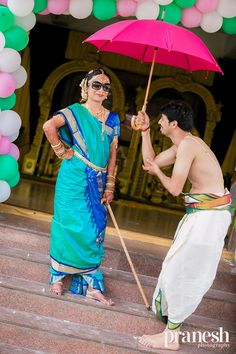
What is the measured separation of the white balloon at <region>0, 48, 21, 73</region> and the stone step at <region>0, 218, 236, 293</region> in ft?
4.19

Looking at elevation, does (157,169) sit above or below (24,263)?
above

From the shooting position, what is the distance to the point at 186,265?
3420 millimetres

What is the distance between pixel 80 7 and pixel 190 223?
220 cm

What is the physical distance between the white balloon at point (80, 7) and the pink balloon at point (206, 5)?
92 centimetres

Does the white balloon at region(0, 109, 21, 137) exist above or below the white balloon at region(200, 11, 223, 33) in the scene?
below

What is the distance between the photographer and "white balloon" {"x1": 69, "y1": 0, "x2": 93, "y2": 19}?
452 centimetres

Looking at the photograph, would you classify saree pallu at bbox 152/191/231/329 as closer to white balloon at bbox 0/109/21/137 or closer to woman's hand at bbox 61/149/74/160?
woman's hand at bbox 61/149/74/160

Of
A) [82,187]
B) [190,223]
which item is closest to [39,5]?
[82,187]

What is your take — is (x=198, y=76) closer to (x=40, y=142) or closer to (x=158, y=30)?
(x=40, y=142)

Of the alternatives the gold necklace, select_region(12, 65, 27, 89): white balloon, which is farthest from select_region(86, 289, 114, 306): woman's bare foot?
select_region(12, 65, 27, 89): white balloon

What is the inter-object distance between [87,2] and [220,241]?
2.38m

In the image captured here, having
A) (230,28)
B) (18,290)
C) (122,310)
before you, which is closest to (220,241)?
(122,310)

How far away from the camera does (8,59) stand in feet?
14.1

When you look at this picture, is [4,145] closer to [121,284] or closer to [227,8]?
[121,284]
